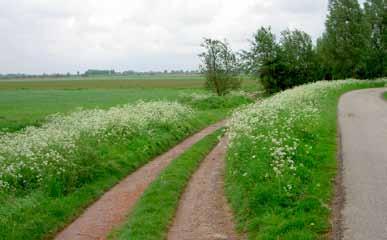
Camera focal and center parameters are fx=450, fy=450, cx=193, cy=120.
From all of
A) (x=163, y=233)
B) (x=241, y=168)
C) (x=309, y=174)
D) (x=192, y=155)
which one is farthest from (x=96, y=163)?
(x=309, y=174)

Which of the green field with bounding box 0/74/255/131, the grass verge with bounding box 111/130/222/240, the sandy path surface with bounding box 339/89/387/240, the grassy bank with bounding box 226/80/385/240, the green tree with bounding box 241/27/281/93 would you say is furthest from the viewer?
the green tree with bounding box 241/27/281/93

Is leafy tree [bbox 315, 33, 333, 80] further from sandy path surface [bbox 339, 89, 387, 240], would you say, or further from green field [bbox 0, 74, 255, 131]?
sandy path surface [bbox 339, 89, 387, 240]

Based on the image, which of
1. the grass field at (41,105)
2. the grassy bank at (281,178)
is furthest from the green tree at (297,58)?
the grassy bank at (281,178)

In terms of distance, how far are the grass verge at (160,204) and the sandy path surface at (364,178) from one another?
378 centimetres

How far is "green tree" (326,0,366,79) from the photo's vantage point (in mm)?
57031

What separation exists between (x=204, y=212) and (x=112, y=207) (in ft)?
9.59

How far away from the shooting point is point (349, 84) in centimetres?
4641

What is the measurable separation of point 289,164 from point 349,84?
1504 inches

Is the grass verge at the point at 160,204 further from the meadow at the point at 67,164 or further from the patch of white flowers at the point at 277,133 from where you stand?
the patch of white flowers at the point at 277,133

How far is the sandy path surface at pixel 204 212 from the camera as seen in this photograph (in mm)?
9125

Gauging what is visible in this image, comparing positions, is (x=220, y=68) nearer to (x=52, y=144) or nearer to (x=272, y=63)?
(x=272, y=63)

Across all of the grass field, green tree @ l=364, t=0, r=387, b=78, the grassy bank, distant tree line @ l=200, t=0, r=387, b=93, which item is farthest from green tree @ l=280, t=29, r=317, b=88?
the grassy bank

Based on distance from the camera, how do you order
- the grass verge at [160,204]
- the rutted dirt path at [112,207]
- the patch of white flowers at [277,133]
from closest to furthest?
1. the grass verge at [160,204]
2. the rutted dirt path at [112,207]
3. the patch of white flowers at [277,133]

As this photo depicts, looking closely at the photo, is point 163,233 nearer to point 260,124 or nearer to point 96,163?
point 96,163
